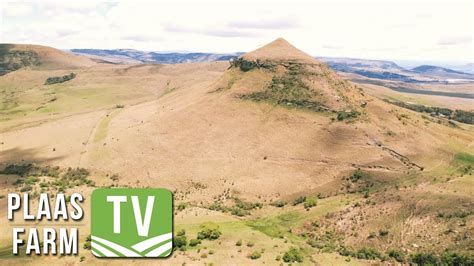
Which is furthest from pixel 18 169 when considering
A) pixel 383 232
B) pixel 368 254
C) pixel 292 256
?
pixel 383 232

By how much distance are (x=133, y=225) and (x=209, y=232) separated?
1931 centimetres

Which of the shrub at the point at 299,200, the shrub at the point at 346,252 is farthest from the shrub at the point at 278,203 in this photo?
the shrub at the point at 346,252

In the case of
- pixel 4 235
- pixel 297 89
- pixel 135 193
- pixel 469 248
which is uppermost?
pixel 297 89

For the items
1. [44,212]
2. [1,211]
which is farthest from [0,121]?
[44,212]

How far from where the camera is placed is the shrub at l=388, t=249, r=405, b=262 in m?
50.9

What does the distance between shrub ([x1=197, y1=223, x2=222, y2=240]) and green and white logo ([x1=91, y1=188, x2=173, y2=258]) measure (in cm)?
987

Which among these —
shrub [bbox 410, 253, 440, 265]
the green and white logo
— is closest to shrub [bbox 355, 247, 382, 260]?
shrub [bbox 410, 253, 440, 265]

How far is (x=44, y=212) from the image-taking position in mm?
62969

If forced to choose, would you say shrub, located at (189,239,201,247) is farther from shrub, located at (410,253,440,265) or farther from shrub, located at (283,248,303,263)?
shrub, located at (410,253,440,265)

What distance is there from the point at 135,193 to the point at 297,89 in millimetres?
73648

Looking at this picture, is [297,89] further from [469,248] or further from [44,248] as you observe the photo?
[44,248]

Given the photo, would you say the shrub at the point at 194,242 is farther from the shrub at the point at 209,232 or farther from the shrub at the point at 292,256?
the shrub at the point at 292,256

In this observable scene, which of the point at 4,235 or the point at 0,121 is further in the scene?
the point at 0,121

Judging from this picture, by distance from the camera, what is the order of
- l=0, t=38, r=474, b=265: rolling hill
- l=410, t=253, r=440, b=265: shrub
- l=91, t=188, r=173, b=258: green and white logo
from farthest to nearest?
l=0, t=38, r=474, b=265: rolling hill, l=410, t=253, r=440, b=265: shrub, l=91, t=188, r=173, b=258: green and white logo
